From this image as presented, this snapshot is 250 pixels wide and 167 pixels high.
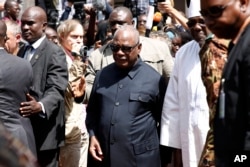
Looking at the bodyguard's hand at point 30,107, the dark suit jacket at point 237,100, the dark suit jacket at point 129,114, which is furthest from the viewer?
the bodyguard's hand at point 30,107

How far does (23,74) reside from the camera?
17.0 feet

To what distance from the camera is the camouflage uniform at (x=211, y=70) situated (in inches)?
144

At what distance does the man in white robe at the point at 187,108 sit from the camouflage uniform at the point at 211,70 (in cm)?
58

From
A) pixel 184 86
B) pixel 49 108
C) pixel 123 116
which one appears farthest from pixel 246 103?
pixel 49 108

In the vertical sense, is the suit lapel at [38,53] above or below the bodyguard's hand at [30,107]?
above

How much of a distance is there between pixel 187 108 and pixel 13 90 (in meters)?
1.52

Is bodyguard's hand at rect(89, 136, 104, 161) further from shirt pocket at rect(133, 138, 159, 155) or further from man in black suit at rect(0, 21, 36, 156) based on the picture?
man in black suit at rect(0, 21, 36, 156)

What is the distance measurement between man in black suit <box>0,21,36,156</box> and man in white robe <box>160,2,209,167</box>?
1.24 meters

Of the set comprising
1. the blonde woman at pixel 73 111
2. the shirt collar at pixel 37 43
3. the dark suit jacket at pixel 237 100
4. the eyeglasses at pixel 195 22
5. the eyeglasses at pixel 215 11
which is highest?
the eyeglasses at pixel 215 11

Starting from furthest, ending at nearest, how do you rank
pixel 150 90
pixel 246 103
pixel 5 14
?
pixel 5 14
pixel 150 90
pixel 246 103

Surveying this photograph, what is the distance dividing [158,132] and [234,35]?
8.40 feet

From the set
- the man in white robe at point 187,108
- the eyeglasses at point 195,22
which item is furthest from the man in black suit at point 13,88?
the eyeglasses at point 195,22

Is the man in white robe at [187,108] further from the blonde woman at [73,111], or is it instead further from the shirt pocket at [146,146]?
the blonde woman at [73,111]

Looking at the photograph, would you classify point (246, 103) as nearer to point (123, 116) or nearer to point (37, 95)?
point (123, 116)
